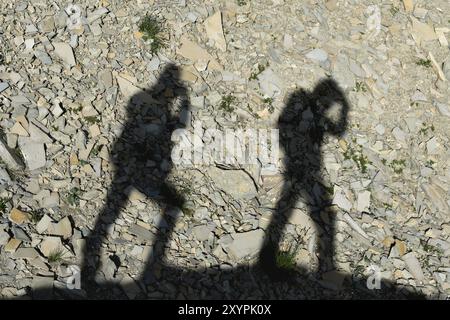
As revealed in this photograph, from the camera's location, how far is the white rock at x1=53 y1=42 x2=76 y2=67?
8024 mm

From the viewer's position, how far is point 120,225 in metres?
6.82

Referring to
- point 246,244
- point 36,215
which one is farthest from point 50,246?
point 246,244

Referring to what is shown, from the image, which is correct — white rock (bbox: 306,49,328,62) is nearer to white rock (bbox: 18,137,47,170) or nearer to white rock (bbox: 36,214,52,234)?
white rock (bbox: 18,137,47,170)

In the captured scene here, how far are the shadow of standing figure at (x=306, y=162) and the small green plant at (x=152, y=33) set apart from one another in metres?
2.51

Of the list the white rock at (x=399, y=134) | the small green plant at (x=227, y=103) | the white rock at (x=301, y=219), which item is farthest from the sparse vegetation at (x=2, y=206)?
the white rock at (x=399, y=134)

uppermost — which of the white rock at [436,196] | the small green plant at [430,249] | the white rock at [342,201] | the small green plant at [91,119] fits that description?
the small green plant at [91,119]

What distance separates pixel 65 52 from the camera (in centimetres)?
808

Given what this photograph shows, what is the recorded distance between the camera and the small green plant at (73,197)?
22.2 feet

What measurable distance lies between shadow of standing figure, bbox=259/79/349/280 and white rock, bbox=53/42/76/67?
144 inches

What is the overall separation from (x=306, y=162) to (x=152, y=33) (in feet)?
11.6

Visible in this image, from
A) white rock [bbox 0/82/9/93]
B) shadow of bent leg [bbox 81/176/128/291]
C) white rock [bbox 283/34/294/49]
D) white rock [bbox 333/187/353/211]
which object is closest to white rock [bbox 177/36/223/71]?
white rock [bbox 283/34/294/49]

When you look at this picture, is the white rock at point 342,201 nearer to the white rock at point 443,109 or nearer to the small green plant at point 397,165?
the small green plant at point 397,165

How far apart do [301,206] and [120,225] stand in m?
2.86

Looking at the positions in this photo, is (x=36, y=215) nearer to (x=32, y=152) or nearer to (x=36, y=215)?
(x=36, y=215)
